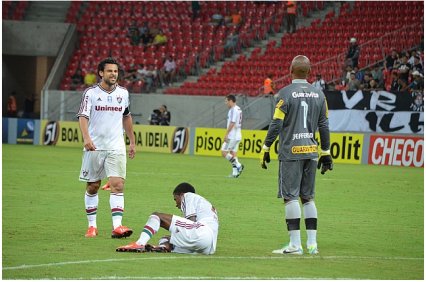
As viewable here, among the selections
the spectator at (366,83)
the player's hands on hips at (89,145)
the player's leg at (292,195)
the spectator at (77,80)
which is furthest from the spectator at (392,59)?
the player's leg at (292,195)

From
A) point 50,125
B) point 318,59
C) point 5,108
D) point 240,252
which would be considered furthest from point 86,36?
point 240,252

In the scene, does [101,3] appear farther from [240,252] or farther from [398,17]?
[240,252]

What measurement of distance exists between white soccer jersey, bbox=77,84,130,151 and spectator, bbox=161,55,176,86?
2805cm

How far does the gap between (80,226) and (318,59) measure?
79.1 ft

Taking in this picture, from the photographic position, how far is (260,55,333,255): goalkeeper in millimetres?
10039

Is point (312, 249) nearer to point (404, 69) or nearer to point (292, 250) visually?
point (292, 250)

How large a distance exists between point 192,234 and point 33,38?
119ft

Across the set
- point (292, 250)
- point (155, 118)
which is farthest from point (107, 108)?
point (155, 118)

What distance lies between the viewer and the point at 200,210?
33.0 feet

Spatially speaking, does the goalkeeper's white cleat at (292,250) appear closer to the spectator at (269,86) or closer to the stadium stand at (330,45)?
the stadium stand at (330,45)

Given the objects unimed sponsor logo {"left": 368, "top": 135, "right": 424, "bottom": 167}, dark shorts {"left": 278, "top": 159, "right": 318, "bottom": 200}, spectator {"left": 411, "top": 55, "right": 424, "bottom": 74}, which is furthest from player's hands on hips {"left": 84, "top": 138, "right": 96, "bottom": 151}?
spectator {"left": 411, "top": 55, "right": 424, "bottom": 74}

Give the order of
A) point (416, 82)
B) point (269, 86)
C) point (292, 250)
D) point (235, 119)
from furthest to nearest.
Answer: point (269, 86)
point (416, 82)
point (235, 119)
point (292, 250)

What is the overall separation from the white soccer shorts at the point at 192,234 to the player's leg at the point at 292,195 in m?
0.85

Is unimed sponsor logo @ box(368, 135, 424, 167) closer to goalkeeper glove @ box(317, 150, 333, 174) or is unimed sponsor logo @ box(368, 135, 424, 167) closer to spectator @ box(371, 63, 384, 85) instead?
spectator @ box(371, 63, 384, 85)
